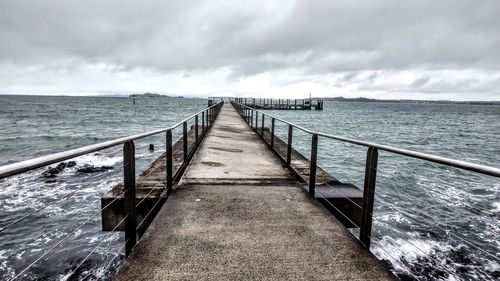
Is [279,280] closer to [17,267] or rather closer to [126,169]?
[126,169]

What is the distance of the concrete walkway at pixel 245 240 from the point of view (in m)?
2.67

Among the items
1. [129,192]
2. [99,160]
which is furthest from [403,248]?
[99,160]

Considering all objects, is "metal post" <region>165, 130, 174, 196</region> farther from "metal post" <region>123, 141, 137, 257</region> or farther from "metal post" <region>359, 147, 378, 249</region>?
"metal post" <region>359, 147, 378, 249</region>

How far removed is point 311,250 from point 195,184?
2.62 metres

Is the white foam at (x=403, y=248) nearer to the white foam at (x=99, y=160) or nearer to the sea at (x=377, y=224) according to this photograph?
the sea at (x=377, y=224)

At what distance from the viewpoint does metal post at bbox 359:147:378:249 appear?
9.96ft

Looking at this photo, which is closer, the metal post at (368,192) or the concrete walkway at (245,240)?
the concrete walkway at (245,240)

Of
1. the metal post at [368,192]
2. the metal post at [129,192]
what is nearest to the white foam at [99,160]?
the metal post at [129,192]

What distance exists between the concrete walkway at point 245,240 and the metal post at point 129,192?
0.15m

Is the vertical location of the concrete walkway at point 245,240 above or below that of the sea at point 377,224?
above

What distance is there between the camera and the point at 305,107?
74.1m

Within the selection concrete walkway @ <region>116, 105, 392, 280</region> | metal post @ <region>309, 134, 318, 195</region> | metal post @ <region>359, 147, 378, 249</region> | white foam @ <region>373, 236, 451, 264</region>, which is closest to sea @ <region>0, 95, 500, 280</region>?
white foam @ <region>373, 236, 451, 264</region>

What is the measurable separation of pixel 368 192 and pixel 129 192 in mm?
2288

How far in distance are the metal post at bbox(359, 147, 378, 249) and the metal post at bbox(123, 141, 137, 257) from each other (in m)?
2.23
